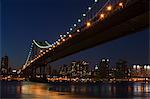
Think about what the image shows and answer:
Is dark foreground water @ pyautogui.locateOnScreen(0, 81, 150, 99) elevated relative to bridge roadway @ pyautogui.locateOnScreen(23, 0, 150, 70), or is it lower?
lower

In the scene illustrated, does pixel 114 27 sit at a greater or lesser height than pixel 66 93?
greater

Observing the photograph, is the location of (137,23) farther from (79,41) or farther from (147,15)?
(79,41)

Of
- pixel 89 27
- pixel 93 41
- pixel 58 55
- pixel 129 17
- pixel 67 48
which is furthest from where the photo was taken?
pixel 58 55

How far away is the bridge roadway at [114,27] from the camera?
19.8m

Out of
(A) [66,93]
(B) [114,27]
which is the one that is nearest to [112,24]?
(B) [114,27]

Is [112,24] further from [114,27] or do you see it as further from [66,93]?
[66,93]

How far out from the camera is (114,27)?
994 inches

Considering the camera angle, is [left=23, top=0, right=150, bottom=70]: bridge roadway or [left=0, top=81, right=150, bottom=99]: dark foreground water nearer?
[left=23, top=0, right=150, bottom=70]: bridge roadway

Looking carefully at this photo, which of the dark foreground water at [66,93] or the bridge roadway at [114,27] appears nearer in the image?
the bridge roadway at [114,27]

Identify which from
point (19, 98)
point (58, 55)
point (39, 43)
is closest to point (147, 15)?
point (19, 98)

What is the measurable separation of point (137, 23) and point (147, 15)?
2.14 metres

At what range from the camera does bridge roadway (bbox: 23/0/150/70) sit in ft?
65.0

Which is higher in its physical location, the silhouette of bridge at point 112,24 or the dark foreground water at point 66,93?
the silhouette of bridge at point 112,24

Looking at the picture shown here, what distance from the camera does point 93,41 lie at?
103 feet
